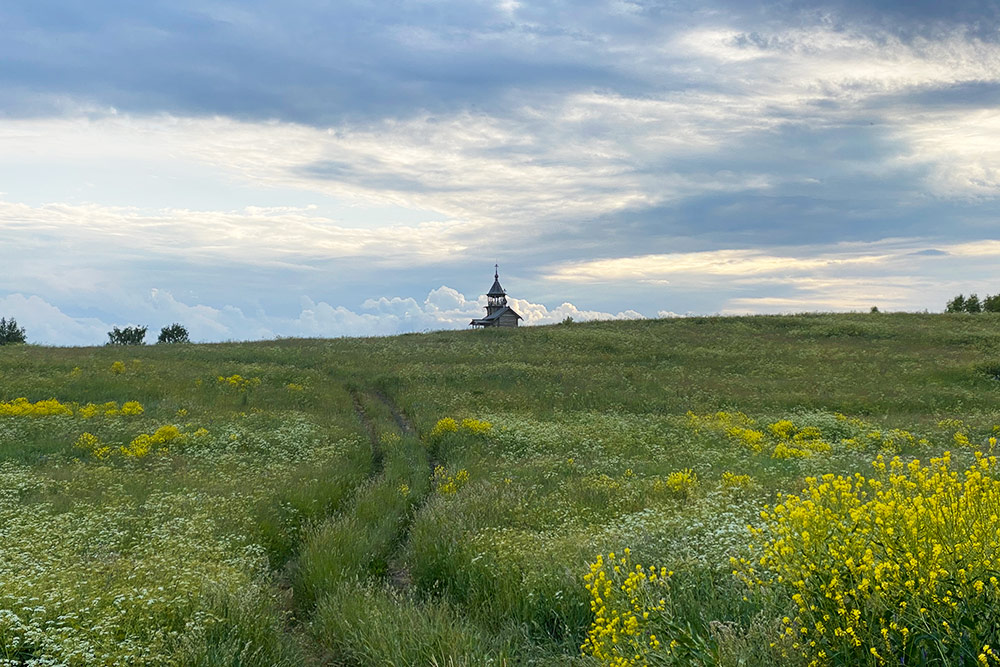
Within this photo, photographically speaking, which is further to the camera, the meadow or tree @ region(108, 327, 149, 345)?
tree @ region(108, 327, 149, 345)

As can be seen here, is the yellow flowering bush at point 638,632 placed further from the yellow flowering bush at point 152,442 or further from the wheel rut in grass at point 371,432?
the yellow flowering bush at point 152,442

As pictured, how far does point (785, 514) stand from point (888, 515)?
1113 millimetres

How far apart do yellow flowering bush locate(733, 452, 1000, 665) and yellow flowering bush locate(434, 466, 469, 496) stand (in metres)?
9.95

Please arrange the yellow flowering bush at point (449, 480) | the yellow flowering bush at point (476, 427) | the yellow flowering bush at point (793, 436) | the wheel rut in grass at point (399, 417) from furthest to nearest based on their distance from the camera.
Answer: the wheel rut in grass at point (399, 417) < the yellow flowering bush at point (476, 427) < the yellow flowering bush at point (793, 436) < the yellow flowering bush at point (449, 480)

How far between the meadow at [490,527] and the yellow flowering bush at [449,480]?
0.24ft

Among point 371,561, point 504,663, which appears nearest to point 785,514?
point 504,663

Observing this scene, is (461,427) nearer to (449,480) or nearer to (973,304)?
(449,480)

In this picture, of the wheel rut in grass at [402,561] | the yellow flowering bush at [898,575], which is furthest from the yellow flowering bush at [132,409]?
the yellow flowering bush at [898,575]

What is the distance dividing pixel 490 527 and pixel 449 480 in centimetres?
543

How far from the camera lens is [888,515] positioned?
221 inches

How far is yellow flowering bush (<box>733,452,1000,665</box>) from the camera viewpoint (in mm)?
4992

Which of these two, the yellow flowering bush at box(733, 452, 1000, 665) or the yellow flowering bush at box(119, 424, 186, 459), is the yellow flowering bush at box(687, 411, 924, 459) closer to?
the yellow flowering bush at box(733, 452, 1000, 665)

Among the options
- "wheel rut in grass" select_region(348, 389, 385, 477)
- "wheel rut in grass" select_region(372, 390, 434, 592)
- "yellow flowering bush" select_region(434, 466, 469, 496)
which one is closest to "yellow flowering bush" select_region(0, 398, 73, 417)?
"wheel rut in grass" select_region(348, 389, 385, 477)

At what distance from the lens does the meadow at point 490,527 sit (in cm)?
566
